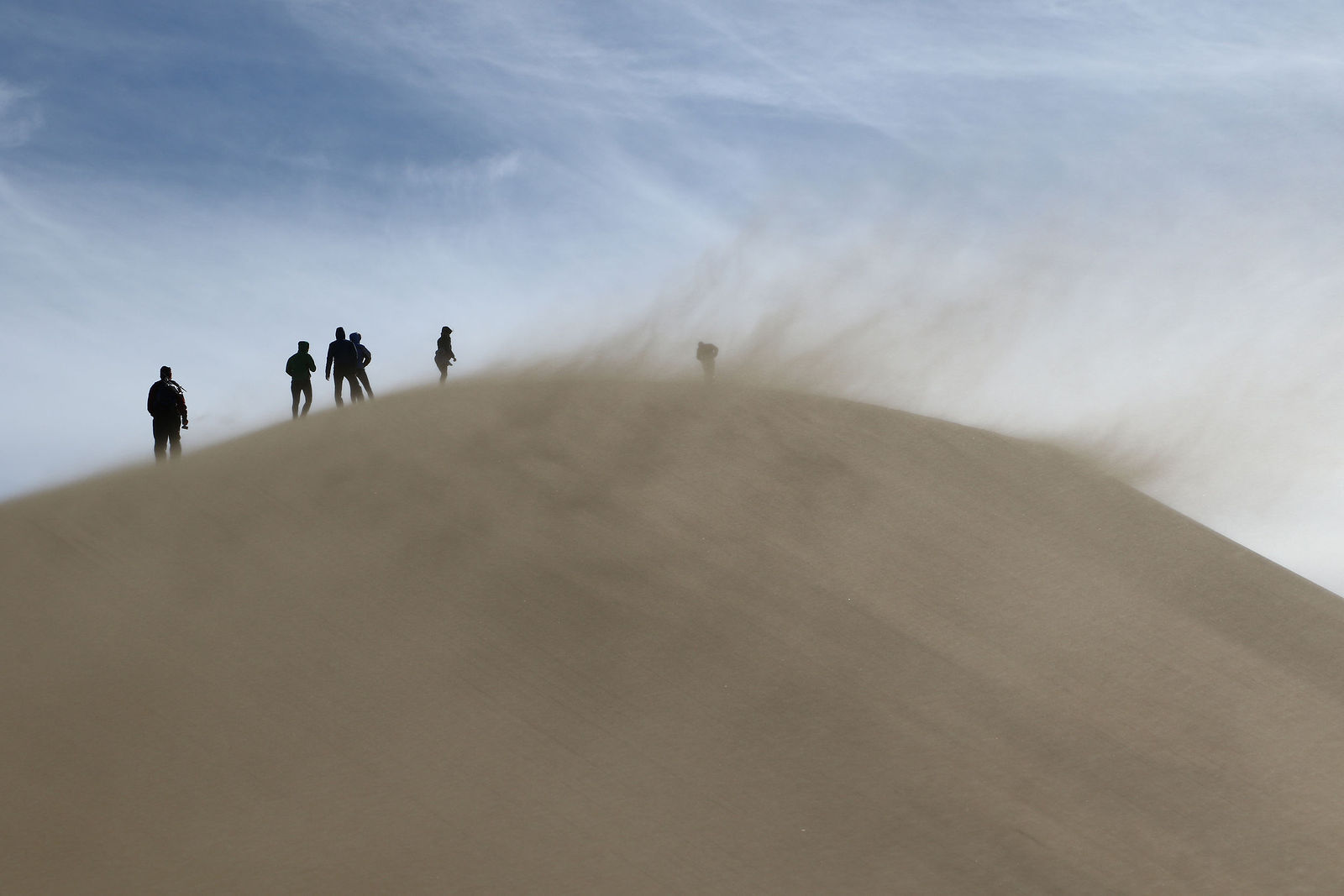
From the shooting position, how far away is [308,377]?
18.5 meters

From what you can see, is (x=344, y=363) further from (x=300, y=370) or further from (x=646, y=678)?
(x=646, y=678)

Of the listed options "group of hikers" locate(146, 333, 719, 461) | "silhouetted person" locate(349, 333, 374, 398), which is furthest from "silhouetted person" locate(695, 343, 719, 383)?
"silhouetted person" locate(349, 333, 374, 398)

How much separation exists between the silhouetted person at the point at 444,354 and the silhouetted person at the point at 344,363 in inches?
75.3

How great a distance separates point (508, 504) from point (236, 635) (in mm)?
3545

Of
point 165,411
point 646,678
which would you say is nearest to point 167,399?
point 165,411

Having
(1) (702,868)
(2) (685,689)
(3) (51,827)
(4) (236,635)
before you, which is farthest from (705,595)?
(3) (51,827)

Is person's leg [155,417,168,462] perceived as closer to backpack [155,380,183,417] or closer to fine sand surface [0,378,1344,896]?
backpack [155,380,183,417]

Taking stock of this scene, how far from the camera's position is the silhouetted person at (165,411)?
638 inches

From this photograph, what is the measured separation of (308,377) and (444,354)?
2.78m

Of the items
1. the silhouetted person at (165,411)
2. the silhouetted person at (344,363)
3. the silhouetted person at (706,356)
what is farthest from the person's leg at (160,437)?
the silhouetted person at (706,356)

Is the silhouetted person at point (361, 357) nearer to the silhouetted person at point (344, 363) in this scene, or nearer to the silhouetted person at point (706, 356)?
the silhouetted person at point (344, 363)

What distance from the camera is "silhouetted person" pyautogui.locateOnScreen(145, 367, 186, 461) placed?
1620cm

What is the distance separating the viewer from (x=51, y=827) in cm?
846

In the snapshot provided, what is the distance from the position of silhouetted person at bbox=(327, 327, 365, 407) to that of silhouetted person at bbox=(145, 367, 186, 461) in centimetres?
286
